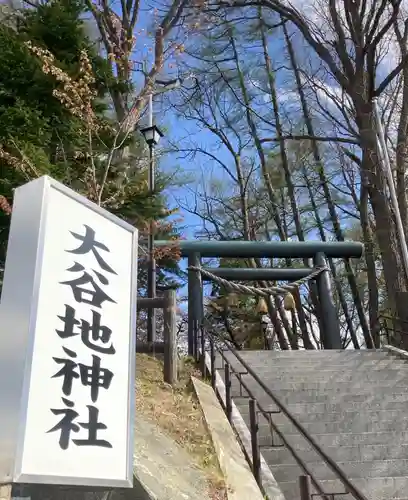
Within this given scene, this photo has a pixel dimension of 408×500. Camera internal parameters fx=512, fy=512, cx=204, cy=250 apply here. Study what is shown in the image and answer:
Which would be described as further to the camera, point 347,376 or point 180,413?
point 347,376

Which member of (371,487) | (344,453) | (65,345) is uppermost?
(65,345)

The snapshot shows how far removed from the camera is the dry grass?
5047 mm

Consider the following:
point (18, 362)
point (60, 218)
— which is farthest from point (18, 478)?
point (60, 218)

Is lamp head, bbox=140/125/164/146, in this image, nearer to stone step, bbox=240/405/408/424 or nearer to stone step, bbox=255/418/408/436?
stone step, bbox=240/405/408/424

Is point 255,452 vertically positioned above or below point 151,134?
below

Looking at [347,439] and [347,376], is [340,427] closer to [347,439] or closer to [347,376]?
[347,439]

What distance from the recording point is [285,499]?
15.9 feet

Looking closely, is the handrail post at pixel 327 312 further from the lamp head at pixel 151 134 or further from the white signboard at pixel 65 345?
the white signboard at pixel 65 345

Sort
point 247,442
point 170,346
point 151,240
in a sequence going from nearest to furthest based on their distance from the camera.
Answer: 1. point 247,442
2. point 170,346
3. point 151,240

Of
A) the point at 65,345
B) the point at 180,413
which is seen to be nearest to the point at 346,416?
the point at 180,413

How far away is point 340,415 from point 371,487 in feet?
4.41

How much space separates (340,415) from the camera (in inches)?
254

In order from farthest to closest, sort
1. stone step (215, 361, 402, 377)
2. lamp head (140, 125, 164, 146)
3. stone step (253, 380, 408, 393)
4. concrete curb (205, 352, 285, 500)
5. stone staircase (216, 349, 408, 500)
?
lamp head (140, 125, 164, 146)
stone step (215, 361, 402, 377)
stone step (253, 380, 408, 393)
stone staircase (216, 349, 408, 500)
concrete curb (205, 352, 285, 500)

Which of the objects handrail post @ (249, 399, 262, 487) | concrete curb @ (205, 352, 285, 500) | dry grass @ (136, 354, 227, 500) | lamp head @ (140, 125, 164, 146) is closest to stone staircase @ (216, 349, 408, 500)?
concrete curb @ (205, 352, 285, 500)
